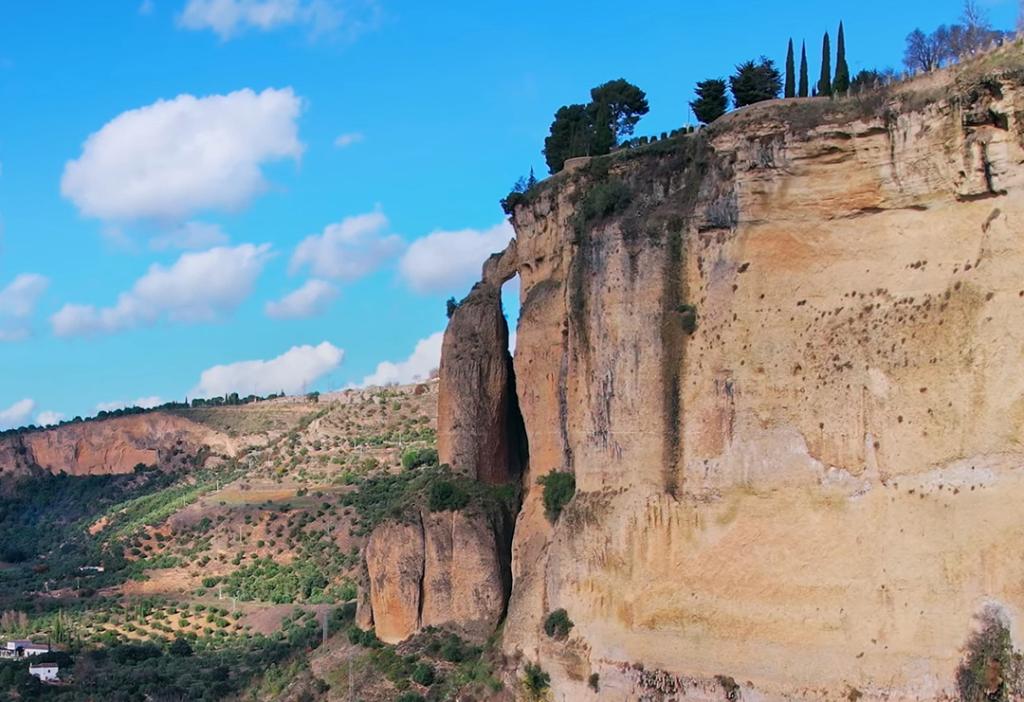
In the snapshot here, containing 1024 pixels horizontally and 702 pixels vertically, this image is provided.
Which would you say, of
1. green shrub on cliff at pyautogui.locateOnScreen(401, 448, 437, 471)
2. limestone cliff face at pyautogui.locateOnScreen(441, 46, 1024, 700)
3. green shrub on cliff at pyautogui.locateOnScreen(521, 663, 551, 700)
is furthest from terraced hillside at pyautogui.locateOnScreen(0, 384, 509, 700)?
limestone cliff face at pyautogui.locateOnScreen(441, 46, 1024, 700)

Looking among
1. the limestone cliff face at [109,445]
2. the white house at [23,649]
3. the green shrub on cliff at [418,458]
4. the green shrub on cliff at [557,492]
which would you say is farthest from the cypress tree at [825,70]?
the limestone cliff face at [109,445]

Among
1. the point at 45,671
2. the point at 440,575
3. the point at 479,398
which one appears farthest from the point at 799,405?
the point at 45,671

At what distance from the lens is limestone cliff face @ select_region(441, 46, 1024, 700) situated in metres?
32.4

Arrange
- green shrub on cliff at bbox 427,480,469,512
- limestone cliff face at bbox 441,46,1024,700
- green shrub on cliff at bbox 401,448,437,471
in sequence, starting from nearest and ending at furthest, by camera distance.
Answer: limestone cliff face at bbox 441,46,1024,700 → green shrub on cliff at bbox 427,480,469,512 → green shrub on cliff at bbox 401,448,437,471

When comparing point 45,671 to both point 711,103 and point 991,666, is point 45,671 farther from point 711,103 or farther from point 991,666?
point 991,666

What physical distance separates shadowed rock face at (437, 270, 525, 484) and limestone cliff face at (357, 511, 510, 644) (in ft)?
9.02

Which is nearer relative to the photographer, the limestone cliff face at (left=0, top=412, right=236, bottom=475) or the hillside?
the hillside

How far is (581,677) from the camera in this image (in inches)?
1583

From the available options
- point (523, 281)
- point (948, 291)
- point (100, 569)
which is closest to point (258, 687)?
point (523, 281)

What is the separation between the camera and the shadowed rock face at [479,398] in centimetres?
5062

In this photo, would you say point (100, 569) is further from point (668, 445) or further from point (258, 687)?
point (668, 445)

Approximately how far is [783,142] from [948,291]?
6046 mm

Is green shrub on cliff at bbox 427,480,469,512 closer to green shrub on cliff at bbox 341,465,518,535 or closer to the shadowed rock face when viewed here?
green shrub on cliff at bbox 341,465,518,535

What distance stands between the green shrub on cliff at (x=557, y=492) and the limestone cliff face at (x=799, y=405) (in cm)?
89
